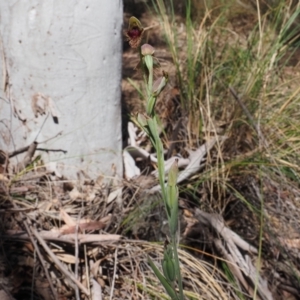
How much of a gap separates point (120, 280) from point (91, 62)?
2.29ft

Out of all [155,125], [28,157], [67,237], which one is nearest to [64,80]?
[28,157]

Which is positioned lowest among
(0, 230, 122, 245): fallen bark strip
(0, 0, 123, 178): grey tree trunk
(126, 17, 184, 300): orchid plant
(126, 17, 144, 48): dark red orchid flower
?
(0, 230, 122, 245): fallen bark strip

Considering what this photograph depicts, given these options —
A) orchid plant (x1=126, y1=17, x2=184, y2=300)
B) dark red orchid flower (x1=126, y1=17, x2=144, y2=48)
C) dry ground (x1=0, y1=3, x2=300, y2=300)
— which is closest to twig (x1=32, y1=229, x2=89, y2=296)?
dry ground (x1=0, y1=3, x2=300, y2=300)

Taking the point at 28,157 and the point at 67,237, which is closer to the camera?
the point at 67,237

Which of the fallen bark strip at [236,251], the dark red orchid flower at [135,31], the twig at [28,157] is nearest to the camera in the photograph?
the dark red orchid flower at [135,31]

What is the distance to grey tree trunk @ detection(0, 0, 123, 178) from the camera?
1835mm

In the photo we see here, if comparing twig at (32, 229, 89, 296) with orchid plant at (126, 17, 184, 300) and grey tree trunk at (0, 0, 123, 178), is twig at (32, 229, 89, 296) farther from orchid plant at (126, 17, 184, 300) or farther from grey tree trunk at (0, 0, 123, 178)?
orchid plant at (126, 17, 184, 300)

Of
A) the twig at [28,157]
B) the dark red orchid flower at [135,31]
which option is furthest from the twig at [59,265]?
the dark red orchid flower at [135,31]

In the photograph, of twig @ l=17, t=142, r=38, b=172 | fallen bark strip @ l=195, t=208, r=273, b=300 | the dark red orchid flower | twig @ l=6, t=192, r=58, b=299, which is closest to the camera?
the dark red orchid flower

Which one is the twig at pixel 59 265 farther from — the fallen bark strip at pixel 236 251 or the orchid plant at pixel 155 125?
the orchid plant at pixel 155 125

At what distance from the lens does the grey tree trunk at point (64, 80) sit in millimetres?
1835

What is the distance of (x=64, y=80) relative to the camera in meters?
1.91

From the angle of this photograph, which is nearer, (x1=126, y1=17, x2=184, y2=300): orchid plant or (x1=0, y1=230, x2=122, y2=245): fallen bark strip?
(x1=126, y1=17, x2=184, y2=300): orchid plant

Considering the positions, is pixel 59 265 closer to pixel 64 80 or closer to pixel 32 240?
pixel 32 240
